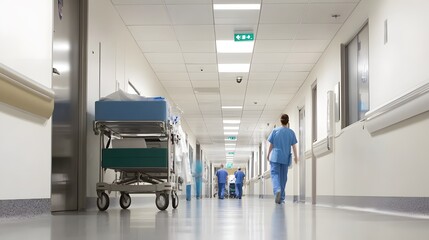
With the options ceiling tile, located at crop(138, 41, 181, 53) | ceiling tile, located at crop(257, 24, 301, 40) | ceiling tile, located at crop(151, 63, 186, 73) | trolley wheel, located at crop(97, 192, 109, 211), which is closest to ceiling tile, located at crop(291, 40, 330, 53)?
ceiling tile, located at crop(257, 24, 301, 40)

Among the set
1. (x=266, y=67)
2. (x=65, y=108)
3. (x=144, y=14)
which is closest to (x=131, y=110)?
(x=65, y=108)

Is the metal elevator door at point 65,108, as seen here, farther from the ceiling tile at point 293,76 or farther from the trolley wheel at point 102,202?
the ceiling tile at point 293,76

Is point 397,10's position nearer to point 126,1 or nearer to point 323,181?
point 126,1

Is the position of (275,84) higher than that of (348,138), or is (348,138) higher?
(275,84)

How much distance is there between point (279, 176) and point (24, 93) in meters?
5.71

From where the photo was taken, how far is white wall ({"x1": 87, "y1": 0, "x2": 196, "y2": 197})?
18.5 ft

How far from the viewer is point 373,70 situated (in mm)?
5848

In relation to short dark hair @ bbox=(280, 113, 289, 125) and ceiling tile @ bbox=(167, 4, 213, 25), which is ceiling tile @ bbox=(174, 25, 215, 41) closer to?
ceiling tile @ bbox=(167, 4, 213, 25)

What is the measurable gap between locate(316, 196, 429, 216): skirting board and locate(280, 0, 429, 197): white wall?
0.19 ft

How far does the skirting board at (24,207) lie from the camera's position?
324cm

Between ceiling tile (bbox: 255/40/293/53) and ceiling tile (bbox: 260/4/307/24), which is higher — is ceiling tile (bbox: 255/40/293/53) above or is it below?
below

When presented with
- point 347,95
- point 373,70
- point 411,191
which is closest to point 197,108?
point 347,95

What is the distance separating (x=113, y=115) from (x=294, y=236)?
3394mm

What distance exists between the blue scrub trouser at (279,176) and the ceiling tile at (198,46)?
2.15 m
